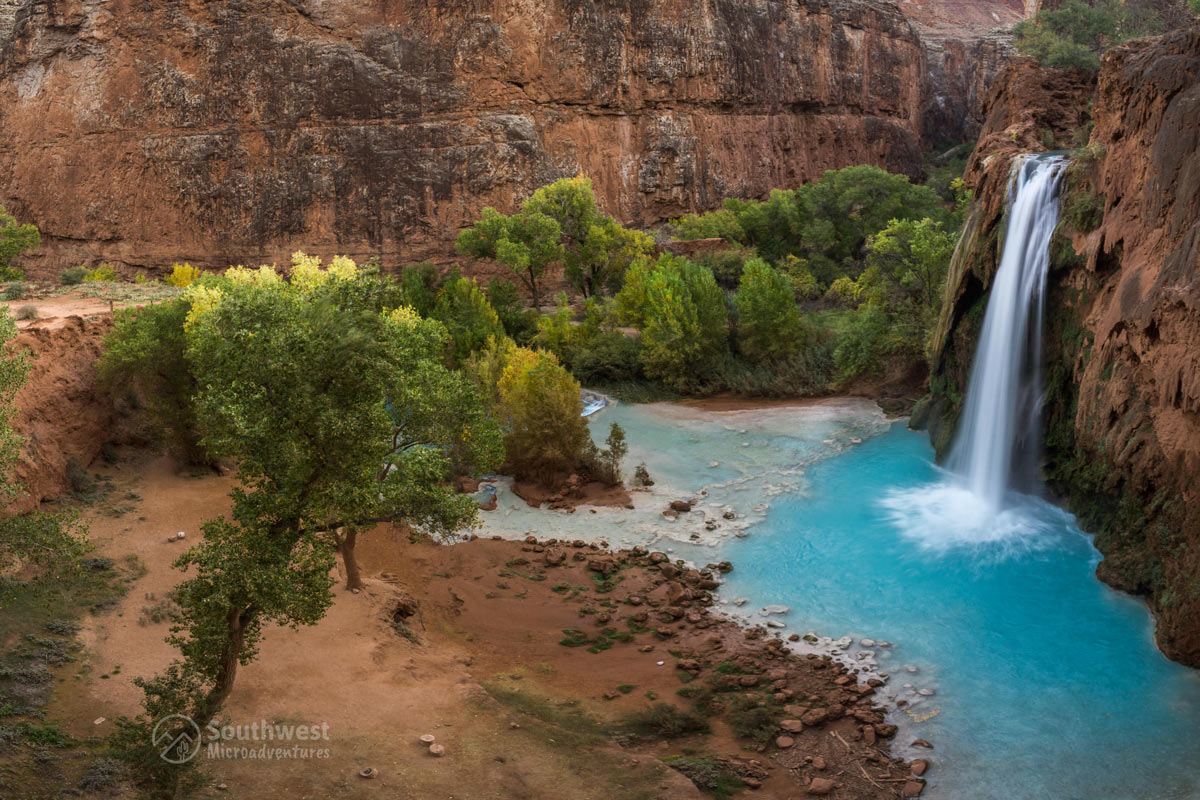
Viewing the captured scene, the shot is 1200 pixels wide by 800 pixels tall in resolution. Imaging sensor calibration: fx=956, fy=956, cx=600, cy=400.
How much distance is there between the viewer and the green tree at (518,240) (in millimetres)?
39375

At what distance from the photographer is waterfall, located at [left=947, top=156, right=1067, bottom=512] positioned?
22.8 m

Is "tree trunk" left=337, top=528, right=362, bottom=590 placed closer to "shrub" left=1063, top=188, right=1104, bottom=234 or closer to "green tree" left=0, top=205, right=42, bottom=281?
"shrub" left=1063, top=188, right=1104, bottom=234

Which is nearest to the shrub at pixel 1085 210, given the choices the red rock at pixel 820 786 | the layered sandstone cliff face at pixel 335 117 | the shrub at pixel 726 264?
the red rock at pixel 820 786

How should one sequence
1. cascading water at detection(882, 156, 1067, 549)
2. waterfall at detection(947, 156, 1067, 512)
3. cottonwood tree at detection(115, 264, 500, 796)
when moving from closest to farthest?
cottonwood tree at detection(115, 264, 500, 796) → cascading water at detection(882, 156, 1067, 549) → waterfall at detection(947, 156, 1067, 512)

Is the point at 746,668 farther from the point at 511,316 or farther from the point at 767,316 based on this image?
the point at 511,316

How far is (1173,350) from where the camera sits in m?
16.0

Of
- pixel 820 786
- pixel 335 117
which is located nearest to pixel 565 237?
pixel 335 117

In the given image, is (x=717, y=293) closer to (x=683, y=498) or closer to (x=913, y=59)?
(x=683, y=498)

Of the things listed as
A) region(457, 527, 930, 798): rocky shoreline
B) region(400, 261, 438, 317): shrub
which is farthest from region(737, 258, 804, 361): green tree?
region(457, 527, 930, 798): rocky shoreline

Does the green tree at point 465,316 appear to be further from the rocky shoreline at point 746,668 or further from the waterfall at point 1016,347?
the waterfall at point 1016,347

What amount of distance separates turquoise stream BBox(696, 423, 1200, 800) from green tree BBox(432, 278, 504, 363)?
42.0 feet

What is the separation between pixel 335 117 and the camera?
48781mm

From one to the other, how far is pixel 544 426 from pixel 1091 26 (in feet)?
153

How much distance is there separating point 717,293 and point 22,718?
2691cm
